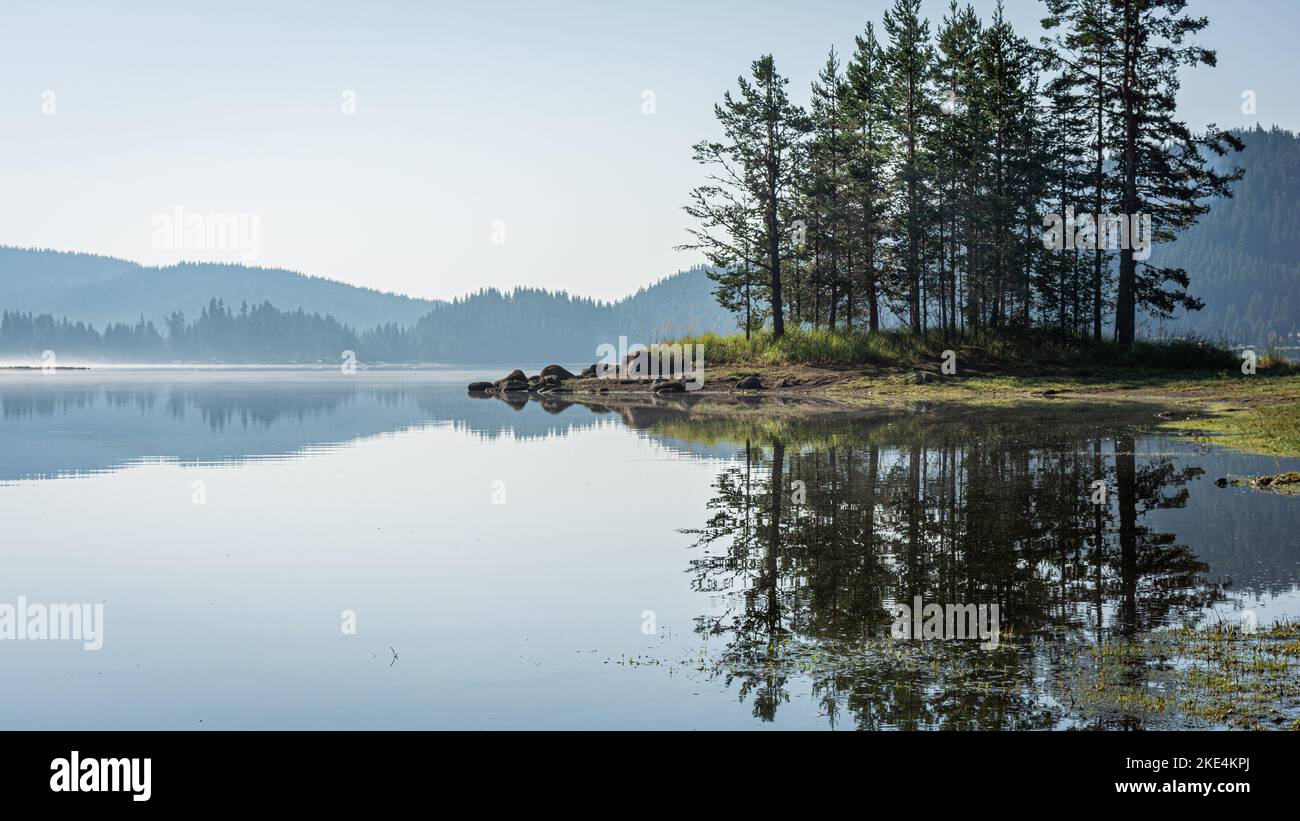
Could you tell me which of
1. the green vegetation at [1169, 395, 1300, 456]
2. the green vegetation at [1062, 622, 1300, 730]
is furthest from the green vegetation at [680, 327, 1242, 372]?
the green vegetation at [1062, 622, 1300, 730]

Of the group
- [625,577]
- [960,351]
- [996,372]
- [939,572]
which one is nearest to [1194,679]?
[939,572]

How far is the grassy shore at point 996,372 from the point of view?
3459 centimetres

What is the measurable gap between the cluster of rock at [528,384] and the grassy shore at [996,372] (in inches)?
270

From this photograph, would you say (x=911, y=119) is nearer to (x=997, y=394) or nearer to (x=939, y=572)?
(x=997, y=394)

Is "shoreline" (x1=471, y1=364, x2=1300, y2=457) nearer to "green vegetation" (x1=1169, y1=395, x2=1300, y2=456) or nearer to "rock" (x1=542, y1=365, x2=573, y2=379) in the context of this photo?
"green vegetation" (x1=1169, y1=395, x2=1300, y2=456)

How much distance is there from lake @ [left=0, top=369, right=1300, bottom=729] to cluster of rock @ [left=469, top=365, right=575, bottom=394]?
37.5 meters

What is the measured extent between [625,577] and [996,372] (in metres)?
35.8

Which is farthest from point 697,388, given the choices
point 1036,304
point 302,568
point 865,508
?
point 302,568

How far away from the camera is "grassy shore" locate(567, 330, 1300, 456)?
113 feet

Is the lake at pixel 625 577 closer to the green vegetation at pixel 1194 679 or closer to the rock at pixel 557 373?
the green vegetation at pixel 1194 679

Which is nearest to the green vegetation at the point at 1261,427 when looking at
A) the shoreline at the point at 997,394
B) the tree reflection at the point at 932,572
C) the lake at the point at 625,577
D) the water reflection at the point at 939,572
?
the shoreline at the point at 997,394
